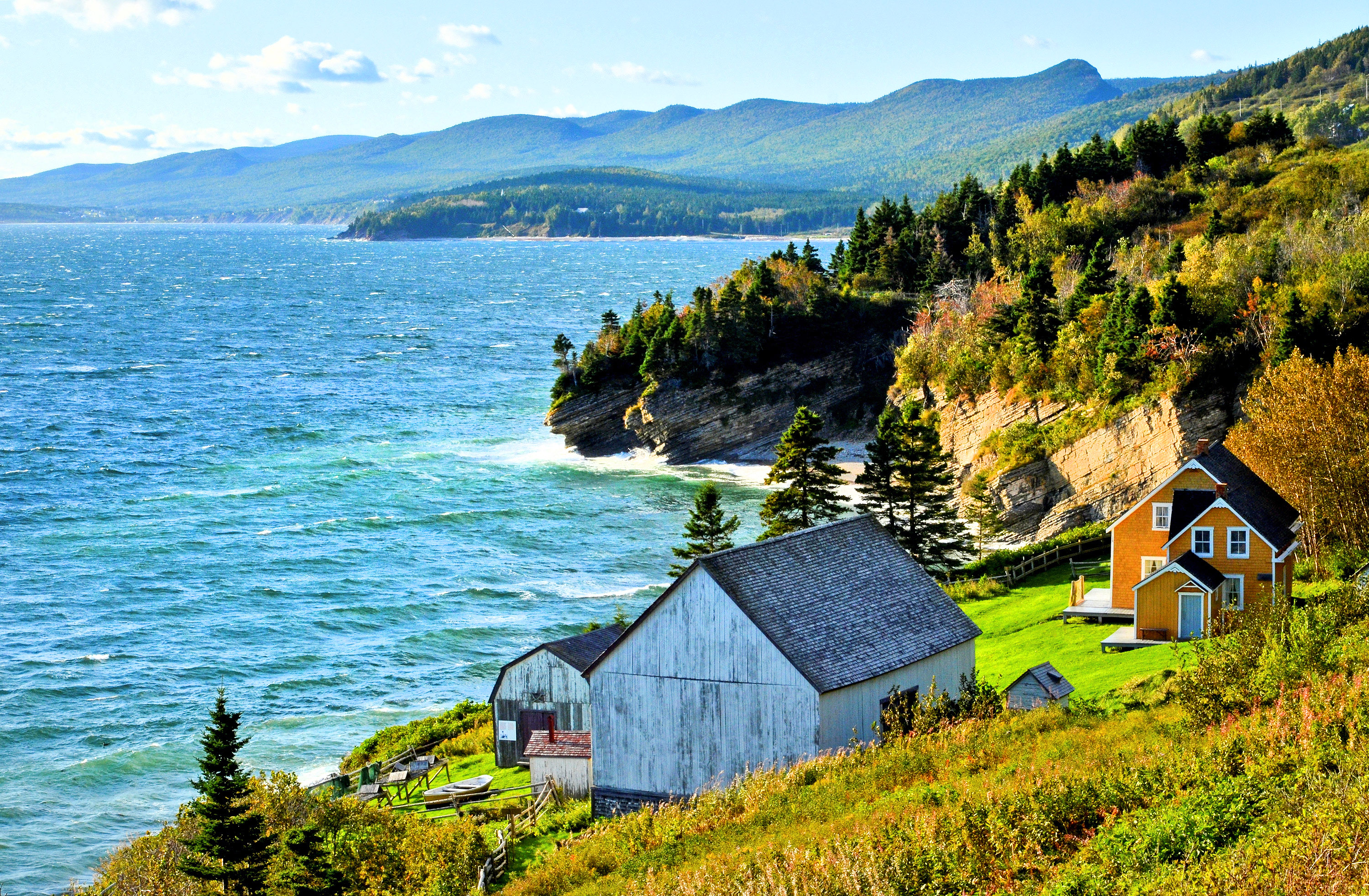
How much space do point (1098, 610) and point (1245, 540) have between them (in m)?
4.99

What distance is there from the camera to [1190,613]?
3619 centimetres

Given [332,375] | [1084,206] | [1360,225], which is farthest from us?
[332,375]

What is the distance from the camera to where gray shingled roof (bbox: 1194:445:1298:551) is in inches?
1420

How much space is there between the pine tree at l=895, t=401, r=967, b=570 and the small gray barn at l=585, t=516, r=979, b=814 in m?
20.0

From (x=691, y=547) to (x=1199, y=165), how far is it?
60.4 meters

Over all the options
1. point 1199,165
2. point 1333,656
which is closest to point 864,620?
point 1333,656

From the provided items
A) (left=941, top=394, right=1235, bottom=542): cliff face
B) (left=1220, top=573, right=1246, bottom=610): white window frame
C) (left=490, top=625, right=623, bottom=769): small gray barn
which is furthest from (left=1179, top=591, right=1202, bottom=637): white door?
(left=490, top=625, right=623, bottom=769): small gray barn

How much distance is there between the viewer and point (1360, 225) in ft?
205

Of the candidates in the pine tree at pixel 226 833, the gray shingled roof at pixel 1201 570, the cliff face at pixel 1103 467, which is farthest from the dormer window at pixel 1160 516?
the pine tree at pixel 226 833

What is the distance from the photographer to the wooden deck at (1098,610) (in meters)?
38.9

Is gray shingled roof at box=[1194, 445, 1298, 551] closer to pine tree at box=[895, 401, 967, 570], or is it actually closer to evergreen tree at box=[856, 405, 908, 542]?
pine tree at box=[895, 401, 967, 570]

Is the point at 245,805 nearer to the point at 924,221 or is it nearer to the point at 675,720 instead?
the point at 675,720

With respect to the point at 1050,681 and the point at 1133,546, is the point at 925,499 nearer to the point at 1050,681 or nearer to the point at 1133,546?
the point at 1133,546

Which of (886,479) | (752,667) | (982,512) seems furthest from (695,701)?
(982,512)
